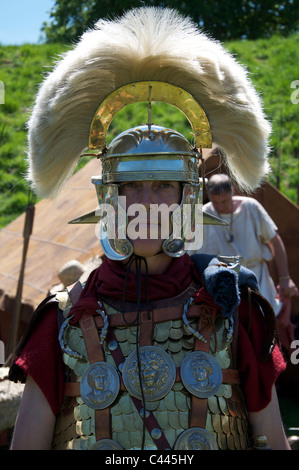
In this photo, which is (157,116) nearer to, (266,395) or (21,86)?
(21,86)

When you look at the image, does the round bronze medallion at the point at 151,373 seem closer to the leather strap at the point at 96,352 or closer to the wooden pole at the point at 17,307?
the leather strap at the point at 96,352

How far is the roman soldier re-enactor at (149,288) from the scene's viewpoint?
2.12 meters

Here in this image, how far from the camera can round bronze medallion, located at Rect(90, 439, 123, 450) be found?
2.05 m

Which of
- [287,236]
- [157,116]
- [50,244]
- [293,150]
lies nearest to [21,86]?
[157,116]

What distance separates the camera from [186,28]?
246cm

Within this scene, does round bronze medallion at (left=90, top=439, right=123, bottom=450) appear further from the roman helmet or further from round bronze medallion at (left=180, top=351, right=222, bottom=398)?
the roman helmet

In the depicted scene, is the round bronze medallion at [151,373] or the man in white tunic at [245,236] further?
the man in white tunic at [245,236]

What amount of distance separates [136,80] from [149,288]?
757 millimetres

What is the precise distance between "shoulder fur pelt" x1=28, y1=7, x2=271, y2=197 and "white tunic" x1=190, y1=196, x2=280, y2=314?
258 cm

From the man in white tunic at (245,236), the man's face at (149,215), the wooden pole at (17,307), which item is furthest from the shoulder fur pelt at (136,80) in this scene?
the wooden pole at (17,307)

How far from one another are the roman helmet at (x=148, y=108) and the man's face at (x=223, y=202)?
239 cm

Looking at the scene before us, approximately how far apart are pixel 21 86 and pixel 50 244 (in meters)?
8.41

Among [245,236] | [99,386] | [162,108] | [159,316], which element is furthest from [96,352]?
[162,108]

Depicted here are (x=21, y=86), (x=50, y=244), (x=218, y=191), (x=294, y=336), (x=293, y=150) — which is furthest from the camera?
(x=21, y=86)
